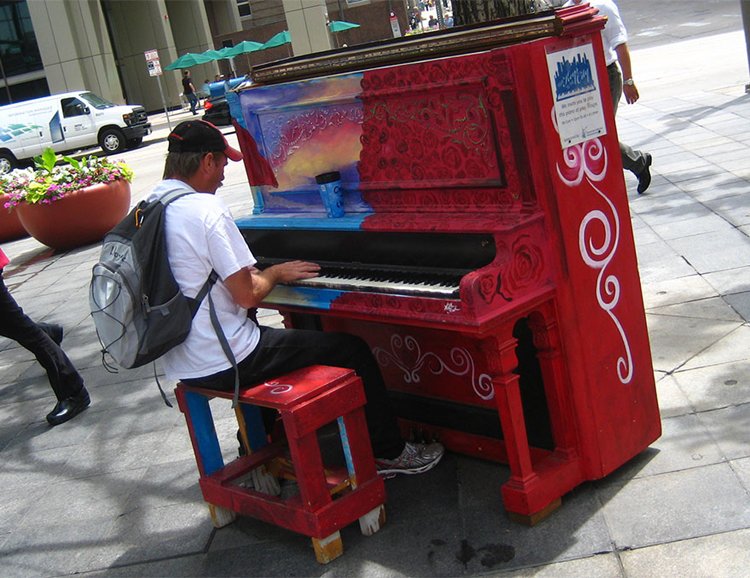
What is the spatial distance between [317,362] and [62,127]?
24.8m

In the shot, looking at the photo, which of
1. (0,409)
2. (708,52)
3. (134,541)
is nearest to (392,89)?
(134,541)

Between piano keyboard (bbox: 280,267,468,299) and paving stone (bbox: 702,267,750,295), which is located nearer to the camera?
piano keyboard (bbox: 280,267,468,299)

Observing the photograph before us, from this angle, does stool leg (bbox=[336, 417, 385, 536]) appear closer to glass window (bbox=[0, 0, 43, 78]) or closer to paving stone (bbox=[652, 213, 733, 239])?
paving stone (bbox=[652, 213, 733, 239])

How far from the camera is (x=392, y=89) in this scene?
3.73 m

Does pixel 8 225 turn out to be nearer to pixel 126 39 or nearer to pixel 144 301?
pixel 144 301

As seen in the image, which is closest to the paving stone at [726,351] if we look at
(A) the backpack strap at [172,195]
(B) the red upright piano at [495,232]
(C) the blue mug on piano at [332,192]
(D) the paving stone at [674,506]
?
(B) the red upright piano at [495,232]

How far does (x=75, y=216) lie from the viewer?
1172cm

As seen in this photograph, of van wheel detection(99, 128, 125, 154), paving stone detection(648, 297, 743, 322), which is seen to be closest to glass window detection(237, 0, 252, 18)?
van wheel detection(99, 128, 125, 154)

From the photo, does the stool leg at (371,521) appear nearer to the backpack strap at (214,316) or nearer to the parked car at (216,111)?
the backpack strap at (214,316)

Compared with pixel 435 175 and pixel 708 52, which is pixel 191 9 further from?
pixel 435 175

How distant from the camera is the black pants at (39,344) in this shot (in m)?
5.68

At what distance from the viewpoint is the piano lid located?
3.31 metres

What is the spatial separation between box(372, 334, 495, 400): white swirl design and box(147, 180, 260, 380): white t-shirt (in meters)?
0.88

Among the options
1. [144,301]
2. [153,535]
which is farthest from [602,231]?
[153,535]
